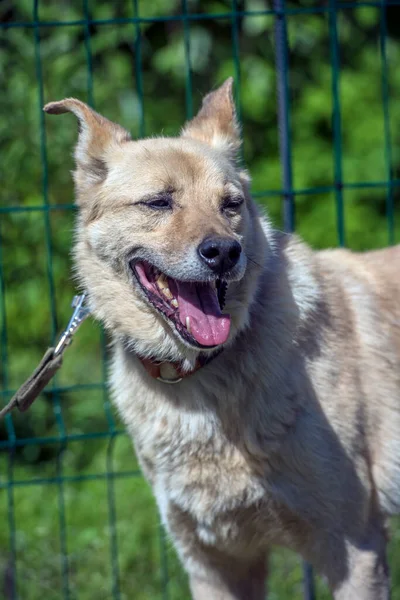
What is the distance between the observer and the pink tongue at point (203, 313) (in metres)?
2.57

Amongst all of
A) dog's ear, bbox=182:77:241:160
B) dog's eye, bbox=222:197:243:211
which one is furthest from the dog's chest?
dog's ear, bbox=182:77:241:160

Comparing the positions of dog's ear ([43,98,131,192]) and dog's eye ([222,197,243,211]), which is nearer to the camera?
dog's eye ([222,197,243,211])

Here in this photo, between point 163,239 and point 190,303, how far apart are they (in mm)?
201

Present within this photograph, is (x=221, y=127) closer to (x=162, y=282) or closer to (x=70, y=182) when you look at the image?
(x=162, y=282)

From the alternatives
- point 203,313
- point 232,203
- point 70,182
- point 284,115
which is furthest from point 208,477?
point 70,182

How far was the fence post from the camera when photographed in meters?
3.64

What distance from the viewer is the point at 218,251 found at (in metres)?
2.50

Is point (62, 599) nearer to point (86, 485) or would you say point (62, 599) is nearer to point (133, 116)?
point (86, 485)

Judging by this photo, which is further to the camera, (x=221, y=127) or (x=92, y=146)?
(x=221, y=127)

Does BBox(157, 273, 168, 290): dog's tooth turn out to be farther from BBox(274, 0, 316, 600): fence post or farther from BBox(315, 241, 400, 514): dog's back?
BBox(274, 0, 316, 600): fence post

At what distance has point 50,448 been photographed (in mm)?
5691

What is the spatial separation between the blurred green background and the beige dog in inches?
47.0

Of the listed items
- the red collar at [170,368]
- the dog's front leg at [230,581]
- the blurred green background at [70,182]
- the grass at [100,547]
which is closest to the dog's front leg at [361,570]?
the dog's front leg at [230,581]

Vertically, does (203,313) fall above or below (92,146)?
Result: below
